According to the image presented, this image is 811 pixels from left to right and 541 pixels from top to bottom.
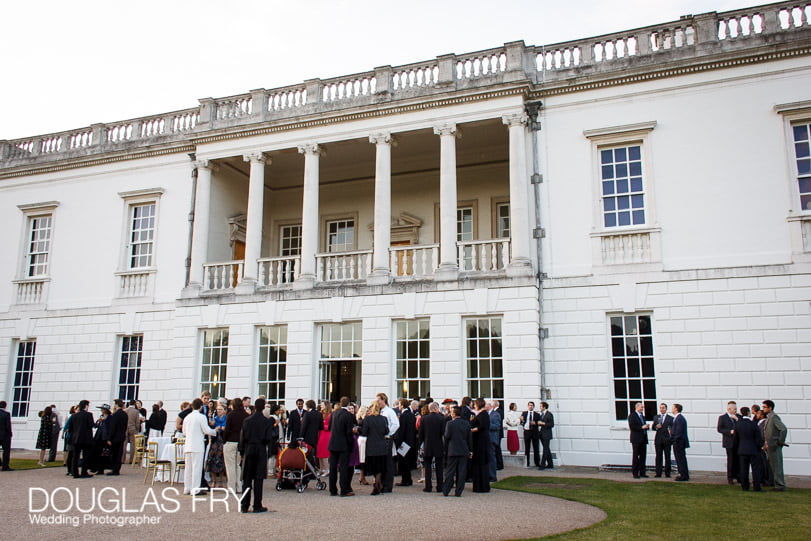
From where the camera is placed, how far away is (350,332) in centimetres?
1811

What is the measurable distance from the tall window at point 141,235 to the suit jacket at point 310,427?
11.4 m

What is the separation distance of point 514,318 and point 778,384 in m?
5.86

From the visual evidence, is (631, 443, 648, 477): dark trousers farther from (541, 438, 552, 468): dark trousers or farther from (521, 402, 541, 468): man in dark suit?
(521, 402, 541, 468): man in dark suit

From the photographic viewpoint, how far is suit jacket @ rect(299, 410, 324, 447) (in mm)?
12109

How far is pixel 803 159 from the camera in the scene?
1530 centimetres

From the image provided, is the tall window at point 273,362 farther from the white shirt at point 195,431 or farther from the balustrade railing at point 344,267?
the white shirt at point 195,431

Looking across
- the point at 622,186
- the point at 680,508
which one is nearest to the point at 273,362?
the point at 622,186

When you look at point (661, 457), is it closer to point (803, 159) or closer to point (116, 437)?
point (803, 159)

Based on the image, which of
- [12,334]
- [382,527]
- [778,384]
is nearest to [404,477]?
[382,527]

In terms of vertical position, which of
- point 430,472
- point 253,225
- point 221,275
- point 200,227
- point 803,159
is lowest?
point 430,472

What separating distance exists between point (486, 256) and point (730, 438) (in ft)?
23.5

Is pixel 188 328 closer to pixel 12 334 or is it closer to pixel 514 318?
pixel 12 334

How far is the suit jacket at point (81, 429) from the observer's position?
44.8 feet

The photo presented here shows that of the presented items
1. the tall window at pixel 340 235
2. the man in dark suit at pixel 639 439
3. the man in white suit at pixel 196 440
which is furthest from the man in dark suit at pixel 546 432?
the tall window at pixel 340 235
